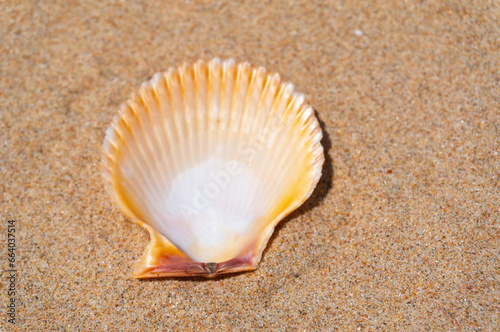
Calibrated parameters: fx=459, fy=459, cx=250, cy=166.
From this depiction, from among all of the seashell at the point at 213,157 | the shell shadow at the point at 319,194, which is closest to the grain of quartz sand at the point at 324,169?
the shell shadow at the point at 319,194

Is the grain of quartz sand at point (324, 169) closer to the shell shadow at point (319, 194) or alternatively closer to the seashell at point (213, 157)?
the shell shadow at point (319, 194)

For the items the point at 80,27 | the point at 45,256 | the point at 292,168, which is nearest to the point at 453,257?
the point at 292,168

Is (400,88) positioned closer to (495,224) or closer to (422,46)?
(422,46)

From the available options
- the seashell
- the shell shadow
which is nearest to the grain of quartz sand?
the shell shadow

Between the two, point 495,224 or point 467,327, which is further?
point 495,224

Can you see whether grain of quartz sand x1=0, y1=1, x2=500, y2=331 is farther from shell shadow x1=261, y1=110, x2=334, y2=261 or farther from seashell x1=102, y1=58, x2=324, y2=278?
seashell x1=102, y1=58, x2=324, y2=278
